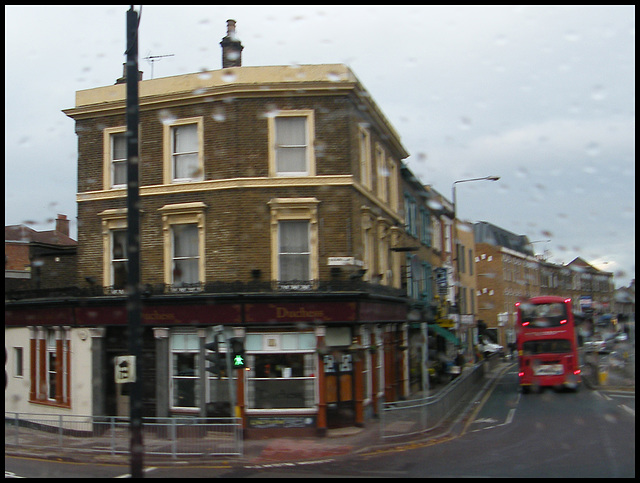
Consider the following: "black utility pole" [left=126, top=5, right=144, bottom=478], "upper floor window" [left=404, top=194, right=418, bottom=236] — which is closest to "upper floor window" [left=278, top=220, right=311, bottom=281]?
"black utility pole" [left=126, top=5, right=144, bottom=478]

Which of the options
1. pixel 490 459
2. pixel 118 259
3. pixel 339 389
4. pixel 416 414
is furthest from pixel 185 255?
pixel 490 459

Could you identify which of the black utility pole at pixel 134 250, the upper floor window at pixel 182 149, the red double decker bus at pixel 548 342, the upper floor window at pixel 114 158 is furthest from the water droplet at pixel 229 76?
the red double decker bus at pixel 548 342

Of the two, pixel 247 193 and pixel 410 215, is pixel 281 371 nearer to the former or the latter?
pixel 247 193

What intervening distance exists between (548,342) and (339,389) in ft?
39.4

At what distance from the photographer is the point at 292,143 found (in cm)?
1844

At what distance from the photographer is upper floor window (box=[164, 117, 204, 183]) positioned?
61.2 ft

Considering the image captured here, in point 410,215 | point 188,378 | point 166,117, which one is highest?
point 166,117

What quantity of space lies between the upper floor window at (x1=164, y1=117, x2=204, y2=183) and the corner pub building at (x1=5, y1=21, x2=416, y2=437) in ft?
0.13

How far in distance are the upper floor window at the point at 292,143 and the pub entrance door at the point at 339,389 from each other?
16.5ft

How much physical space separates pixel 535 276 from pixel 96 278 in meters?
41.3

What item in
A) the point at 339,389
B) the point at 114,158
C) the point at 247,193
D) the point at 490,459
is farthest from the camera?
the point at 114,158

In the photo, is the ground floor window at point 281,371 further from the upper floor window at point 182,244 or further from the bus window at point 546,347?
the bus window at point 546,347

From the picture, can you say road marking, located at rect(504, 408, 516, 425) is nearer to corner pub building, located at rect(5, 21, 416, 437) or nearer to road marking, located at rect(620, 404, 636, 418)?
road marking, located at rect(620, 404, 636, 418)

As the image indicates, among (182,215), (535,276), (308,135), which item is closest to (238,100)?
(308,135)
